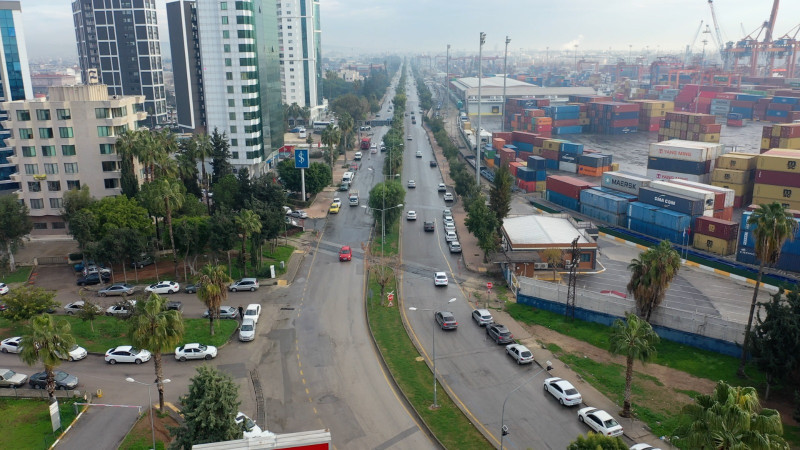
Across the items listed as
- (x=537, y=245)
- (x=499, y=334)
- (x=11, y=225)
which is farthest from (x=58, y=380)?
(x=537, y=245)

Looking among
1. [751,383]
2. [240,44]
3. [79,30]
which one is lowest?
[751,383]

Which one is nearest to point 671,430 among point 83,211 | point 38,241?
point 83,211

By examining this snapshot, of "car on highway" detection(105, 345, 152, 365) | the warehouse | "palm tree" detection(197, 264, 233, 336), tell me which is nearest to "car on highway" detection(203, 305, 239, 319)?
"palm tree" detection(197, 264, 233, 336)

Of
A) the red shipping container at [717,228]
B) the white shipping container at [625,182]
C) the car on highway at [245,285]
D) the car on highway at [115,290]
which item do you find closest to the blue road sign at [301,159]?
the car on highway at [245,285]

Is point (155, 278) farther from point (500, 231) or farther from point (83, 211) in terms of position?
point (500, 231)

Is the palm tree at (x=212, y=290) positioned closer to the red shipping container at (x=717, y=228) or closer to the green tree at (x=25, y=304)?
the green tree at (x=25, y=304)

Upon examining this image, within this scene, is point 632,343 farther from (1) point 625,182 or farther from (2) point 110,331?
(1) point 625,182

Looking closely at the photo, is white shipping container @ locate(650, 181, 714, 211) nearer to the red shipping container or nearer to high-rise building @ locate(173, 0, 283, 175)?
the red shipping container
